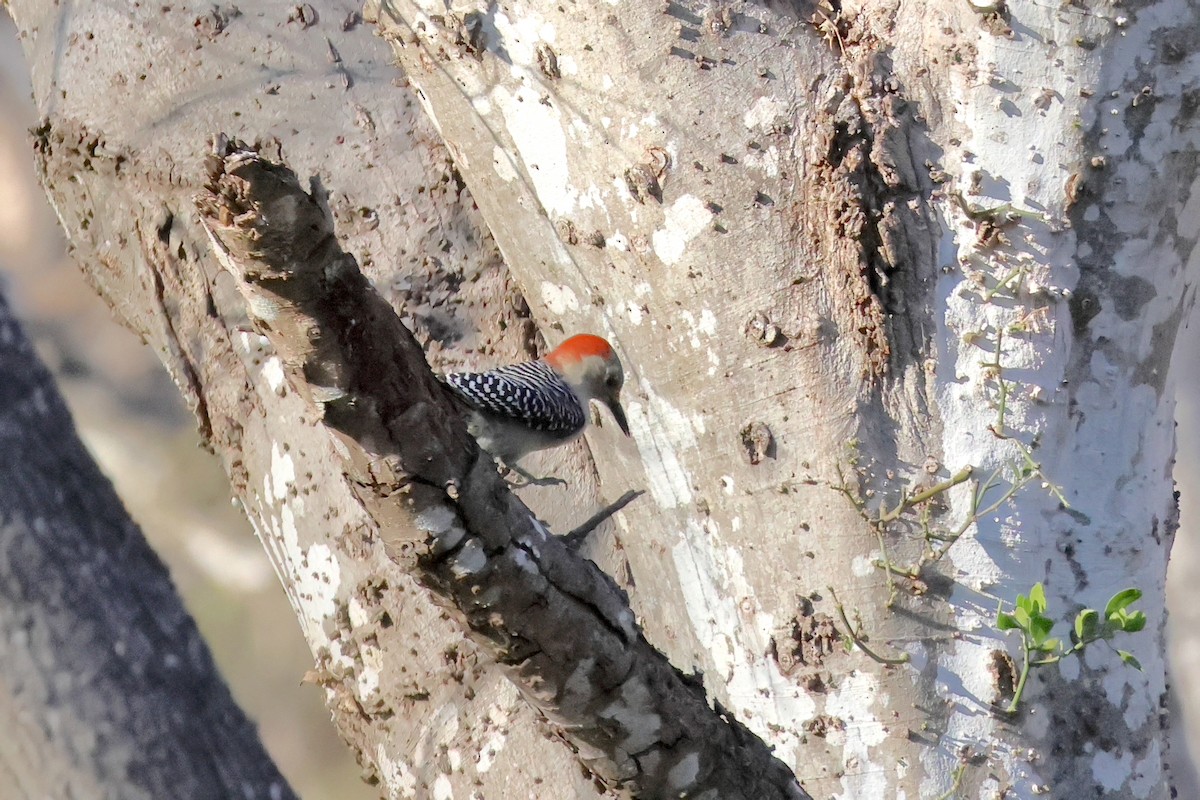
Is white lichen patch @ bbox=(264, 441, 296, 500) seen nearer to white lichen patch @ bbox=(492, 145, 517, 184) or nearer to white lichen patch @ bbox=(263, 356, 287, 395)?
white lichen patch @ bbox=(263, 356, 287, 395)

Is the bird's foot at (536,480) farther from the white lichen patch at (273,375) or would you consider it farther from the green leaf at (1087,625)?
the green leaf at (1087,625)

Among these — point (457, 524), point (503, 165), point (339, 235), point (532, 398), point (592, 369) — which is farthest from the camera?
point (532, 398)

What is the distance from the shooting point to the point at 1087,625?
2180 millimetres

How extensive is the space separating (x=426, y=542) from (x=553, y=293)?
4.29 feet

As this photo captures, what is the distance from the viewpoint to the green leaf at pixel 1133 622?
2125mm

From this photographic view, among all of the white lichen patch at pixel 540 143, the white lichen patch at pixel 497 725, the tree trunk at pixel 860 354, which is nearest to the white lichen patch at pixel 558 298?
the tree trunk at pixel 860 354

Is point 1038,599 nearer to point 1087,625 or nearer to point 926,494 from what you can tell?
point 1087,625

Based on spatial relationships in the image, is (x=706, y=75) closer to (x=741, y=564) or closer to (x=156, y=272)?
(x=741, y=564)

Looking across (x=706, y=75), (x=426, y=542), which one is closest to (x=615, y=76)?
(x=706, y=75)

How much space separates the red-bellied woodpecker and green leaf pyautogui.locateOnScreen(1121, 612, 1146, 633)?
160 centimetres

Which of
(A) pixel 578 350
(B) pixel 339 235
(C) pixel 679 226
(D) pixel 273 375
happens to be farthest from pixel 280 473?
(C) pixel 679 226

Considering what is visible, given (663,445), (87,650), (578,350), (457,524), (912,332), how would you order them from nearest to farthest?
(87,650)
(457,524)
(912,332)
(663,445)
(578,350)

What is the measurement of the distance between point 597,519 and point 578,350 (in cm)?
83

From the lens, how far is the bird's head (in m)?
2.79
